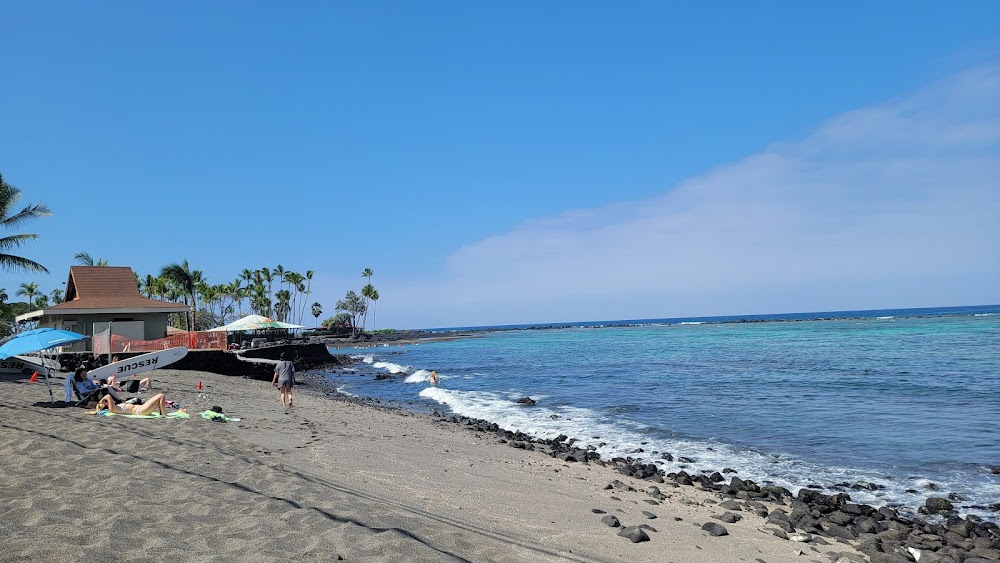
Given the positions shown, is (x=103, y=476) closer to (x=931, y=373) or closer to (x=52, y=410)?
(x=52, y=410)

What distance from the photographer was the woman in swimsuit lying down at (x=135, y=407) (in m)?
12.5

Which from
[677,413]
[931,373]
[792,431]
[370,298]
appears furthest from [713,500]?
[370,298]

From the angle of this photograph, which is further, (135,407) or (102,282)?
(102,282)

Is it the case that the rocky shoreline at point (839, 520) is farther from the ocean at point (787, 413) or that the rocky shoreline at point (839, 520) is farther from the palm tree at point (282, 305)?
the palm tree at point (282, 305)

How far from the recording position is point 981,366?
2933 cm

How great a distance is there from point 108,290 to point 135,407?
25.4 metres

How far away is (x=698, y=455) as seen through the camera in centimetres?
1356

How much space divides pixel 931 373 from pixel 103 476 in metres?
32.8

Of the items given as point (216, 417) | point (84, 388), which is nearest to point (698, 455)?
point (216, 417)

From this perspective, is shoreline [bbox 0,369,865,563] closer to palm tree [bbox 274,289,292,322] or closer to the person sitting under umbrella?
the person sitting under umbrella

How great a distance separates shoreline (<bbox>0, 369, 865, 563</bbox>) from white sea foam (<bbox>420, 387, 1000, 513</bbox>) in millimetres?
2079

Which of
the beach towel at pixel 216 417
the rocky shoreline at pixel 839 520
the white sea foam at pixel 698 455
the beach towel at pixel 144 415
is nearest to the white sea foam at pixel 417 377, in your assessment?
the white sea foam at pixel 698 455

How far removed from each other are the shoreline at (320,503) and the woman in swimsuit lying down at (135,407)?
510 mm

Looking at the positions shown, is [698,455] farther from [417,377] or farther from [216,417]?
[417,377]
